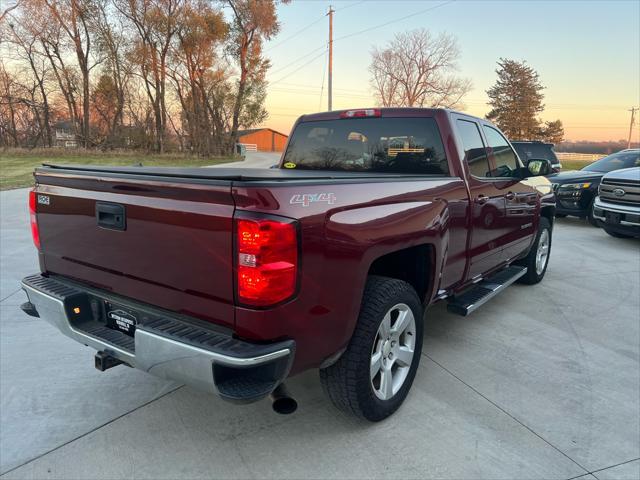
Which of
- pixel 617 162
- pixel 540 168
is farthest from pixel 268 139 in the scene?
pixel 540 168

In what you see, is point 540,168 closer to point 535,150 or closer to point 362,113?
point 362,113

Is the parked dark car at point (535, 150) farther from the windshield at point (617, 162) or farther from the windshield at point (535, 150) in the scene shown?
the windshield at point (617, 162)

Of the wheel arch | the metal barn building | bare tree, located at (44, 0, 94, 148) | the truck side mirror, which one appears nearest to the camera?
the wheel arch

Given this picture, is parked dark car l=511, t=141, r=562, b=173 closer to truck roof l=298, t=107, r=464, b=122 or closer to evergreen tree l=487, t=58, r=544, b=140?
truck roof l=298, t=107, r=464, b=122

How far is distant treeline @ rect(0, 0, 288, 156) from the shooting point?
108ft

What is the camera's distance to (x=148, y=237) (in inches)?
83.6

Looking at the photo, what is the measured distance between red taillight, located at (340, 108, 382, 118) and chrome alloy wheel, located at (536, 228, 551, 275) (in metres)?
2.99

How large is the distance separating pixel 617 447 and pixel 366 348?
155 cm

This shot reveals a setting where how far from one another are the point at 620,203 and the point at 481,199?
584 centimetres

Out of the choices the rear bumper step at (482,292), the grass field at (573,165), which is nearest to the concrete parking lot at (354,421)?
the rear bumper step at (482,292)

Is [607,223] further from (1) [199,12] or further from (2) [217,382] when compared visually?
(1) [199,12]

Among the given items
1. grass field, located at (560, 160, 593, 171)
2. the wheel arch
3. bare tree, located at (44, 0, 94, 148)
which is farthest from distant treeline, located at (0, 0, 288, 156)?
the wheel arch

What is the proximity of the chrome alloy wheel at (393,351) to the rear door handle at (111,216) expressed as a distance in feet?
4.92

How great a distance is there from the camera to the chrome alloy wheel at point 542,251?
5445 millimetres
